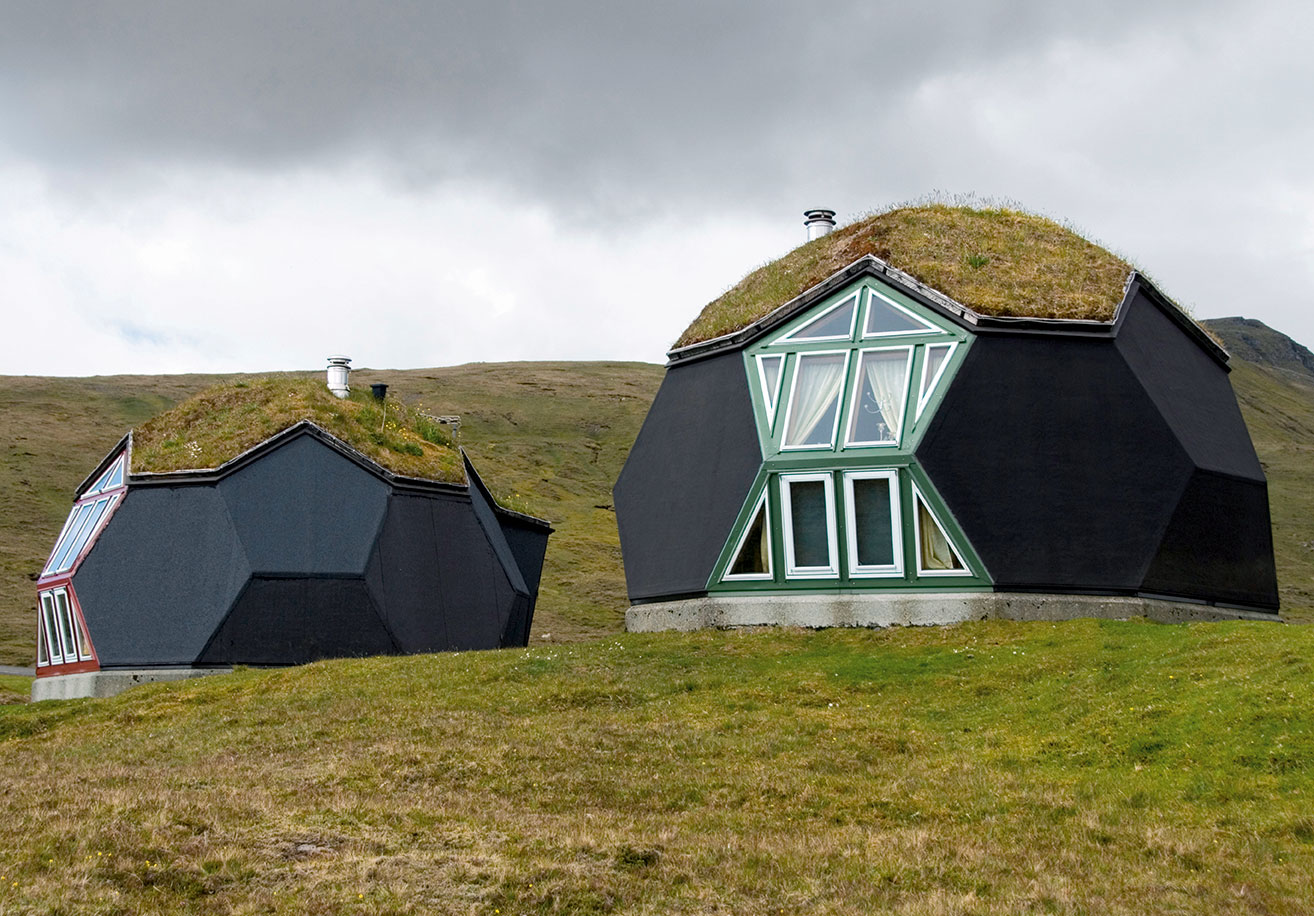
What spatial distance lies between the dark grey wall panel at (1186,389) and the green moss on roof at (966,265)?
3.00 feet

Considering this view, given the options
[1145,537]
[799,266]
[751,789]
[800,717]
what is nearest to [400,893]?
[751,789]

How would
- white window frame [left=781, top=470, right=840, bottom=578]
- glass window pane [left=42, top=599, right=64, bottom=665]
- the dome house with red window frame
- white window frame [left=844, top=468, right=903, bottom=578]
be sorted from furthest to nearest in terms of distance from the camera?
glass window pane [left=42, top=599, right=64, bottom=665] < the dome house with red window frame < white window frame [left=781, top=470, right=840, bottom=578] < white window frame [left=844, top=468, right=903, bottom=578]

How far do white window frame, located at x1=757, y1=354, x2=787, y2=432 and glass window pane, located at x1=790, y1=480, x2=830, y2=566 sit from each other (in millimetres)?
1518

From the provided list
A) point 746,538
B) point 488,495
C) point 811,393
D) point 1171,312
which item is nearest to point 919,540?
point 746,538

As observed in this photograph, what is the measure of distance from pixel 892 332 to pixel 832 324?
4.32 feet

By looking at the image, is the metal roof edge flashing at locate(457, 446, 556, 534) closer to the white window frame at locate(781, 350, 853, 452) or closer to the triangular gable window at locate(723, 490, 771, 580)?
the triangular gable window at locate(723, 490, 771, 580)

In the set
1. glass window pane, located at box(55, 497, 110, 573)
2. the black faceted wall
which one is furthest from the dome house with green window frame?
glass window pane, located at box(55, 497, 110, 573)

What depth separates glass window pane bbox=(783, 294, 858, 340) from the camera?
31016 millimetres

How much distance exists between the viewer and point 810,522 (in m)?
29.8

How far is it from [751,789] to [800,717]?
14.1ft

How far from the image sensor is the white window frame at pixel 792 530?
2947 cm

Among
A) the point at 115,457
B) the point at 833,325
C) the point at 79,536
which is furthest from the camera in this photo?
the point at 115,457

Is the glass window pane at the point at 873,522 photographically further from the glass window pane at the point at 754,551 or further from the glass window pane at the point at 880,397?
the glass window pane at the point at 754,551

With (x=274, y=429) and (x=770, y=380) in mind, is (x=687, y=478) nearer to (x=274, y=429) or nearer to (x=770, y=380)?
(x=770, y=380)
